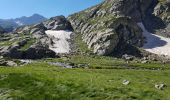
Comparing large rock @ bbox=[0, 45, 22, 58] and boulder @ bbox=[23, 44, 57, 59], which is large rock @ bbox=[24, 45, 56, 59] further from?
large rock @ bbox=[0, 45, 22, 58]

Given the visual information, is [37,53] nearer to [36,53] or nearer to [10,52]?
[36,53]

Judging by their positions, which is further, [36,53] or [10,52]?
[10,52]

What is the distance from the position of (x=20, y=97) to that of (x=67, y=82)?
8.59m

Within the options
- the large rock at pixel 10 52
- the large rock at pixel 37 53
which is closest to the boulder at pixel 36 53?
the large rock at pixel 37 53

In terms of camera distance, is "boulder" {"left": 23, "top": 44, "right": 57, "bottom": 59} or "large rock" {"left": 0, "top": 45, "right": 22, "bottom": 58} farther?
"boulder" {"left": 23, "top": 44, "right": 57, "bottom": 59}

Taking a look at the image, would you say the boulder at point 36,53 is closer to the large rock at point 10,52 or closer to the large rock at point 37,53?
the large rock at point 37,53

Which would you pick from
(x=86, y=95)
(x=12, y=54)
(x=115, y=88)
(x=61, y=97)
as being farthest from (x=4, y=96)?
(x=12, y=54)

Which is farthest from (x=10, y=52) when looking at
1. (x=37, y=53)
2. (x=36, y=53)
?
(x=37, y=53)

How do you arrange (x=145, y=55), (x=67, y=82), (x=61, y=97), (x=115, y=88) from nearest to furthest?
(x=61, y=97)
(x=115, y=88)
(x=67, y=82)
(x=145, y=55)

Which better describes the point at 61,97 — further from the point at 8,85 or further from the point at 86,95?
the point at 8,85

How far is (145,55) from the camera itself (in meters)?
198

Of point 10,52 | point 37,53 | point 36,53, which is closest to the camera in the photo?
point 36,53

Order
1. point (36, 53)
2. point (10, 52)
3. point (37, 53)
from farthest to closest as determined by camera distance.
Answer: point (10, 52) → point (37, 53) → point (36, 53)

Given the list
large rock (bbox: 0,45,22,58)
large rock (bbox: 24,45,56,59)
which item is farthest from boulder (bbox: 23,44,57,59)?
large rock (bbox: 0,45,22,58)
